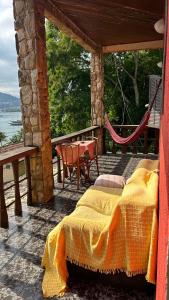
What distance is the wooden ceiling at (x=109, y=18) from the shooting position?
11.1 ft

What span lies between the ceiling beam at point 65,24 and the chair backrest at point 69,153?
187 cm

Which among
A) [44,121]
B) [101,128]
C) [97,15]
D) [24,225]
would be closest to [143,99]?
[101,128]

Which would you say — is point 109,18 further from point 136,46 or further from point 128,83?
point 128,83

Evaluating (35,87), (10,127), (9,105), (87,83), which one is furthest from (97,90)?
(9,105)

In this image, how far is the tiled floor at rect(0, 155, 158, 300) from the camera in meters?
1.78

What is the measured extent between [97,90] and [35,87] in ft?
10.8

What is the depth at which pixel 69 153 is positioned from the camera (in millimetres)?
3801

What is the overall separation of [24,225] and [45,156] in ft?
3.21

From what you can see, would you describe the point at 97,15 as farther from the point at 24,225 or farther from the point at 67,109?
the point at 67,109

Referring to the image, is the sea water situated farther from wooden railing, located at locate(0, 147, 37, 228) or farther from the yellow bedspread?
the yellow bedspread

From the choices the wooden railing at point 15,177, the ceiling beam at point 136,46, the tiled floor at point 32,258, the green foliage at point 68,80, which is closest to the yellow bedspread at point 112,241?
the tiled floor at point 32,258

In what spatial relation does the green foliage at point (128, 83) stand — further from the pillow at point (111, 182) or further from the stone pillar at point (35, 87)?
the pillow at point (111, 182)

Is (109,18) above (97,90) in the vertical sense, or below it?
above

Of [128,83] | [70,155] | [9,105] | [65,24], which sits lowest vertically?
[70,155]
